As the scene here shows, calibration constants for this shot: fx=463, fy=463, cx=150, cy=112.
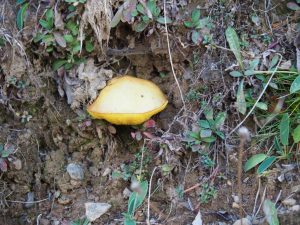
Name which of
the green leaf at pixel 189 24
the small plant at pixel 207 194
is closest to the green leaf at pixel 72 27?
the green leaf at pixel 189 24

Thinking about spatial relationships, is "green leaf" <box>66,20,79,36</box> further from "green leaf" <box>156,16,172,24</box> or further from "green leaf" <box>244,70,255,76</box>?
"green leaf" <box>244,70,255,76</box>

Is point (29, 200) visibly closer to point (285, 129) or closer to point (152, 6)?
point (152, 6)

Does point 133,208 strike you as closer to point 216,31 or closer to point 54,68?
point 54,68

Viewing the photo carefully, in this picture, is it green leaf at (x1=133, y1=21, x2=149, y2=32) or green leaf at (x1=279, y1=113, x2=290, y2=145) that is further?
green leaf at (x1=133, y1=21, x2=149, y2=32)

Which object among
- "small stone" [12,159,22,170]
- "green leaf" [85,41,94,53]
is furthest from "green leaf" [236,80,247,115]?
"small stone" [12,159,22,170]

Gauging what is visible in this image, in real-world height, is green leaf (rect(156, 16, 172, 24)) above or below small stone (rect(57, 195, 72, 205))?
above

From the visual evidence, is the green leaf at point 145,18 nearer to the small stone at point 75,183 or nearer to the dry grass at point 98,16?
the dry grass at point 98,16

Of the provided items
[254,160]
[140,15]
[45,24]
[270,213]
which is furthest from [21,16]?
[270,213]
